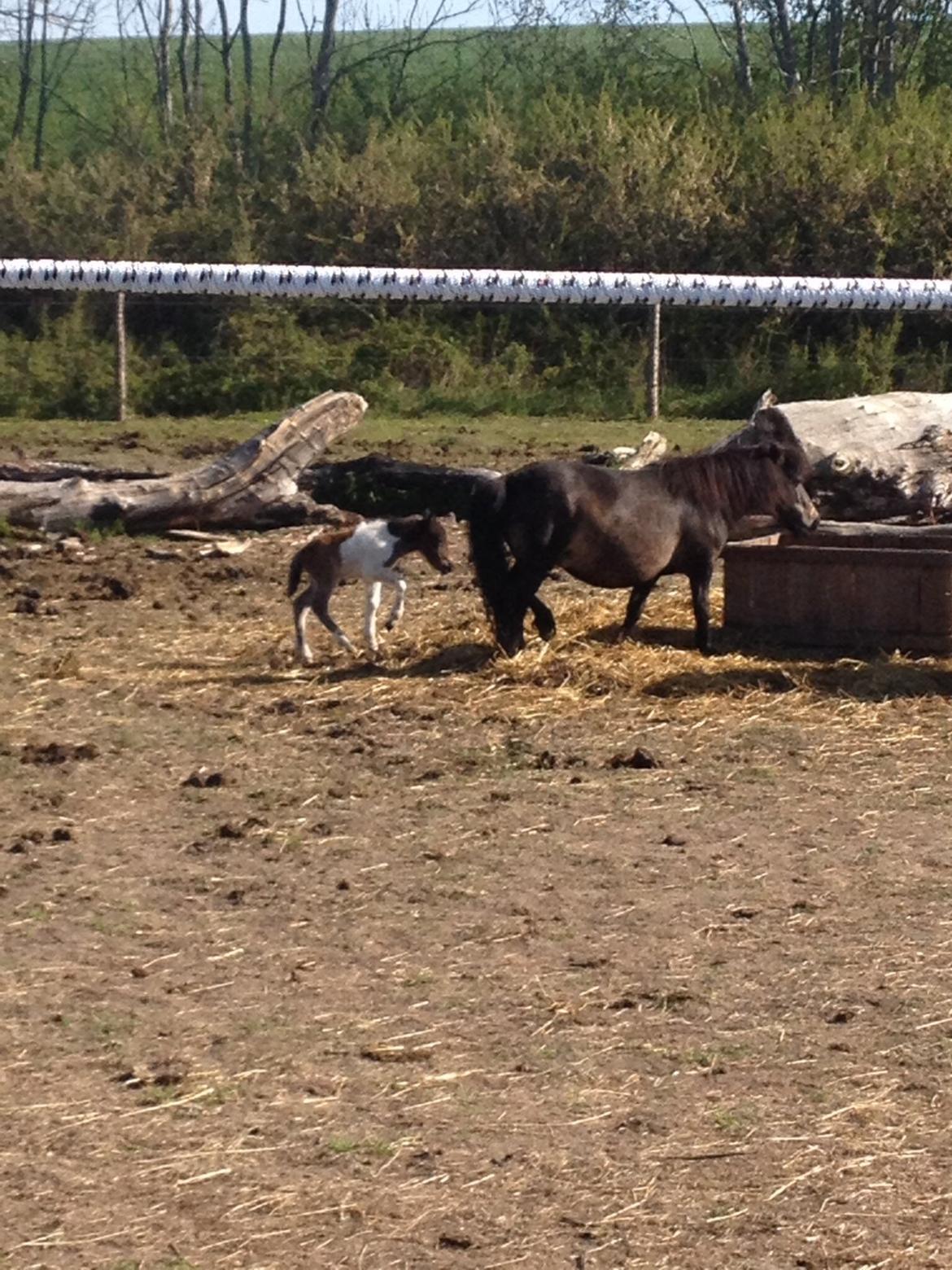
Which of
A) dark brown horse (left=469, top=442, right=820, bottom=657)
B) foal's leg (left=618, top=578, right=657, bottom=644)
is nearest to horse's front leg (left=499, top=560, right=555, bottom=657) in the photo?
dark brown horse (left=469, top=442, right=820, bottom=657)

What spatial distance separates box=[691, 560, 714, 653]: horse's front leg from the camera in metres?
10.3

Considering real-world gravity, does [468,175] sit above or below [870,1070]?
above

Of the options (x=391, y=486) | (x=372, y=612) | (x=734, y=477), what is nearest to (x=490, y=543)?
(x=372, y=612)

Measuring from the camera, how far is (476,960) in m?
Result: 5.83

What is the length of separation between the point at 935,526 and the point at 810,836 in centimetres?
447

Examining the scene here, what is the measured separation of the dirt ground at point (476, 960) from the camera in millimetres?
4191

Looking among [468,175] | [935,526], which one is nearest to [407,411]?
[468,175]

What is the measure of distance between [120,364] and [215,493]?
8.33 m

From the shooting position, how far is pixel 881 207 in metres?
25.8

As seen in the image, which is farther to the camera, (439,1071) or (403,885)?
(403,885)

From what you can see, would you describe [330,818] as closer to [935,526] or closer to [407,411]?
[935,526]

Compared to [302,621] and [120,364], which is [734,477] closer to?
[302,621]

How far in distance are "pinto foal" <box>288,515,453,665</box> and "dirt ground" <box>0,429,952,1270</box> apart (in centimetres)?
26

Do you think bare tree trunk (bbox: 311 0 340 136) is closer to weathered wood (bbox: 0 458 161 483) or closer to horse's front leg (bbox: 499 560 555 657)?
weathered wood (bbox: 0 458 161 483)
